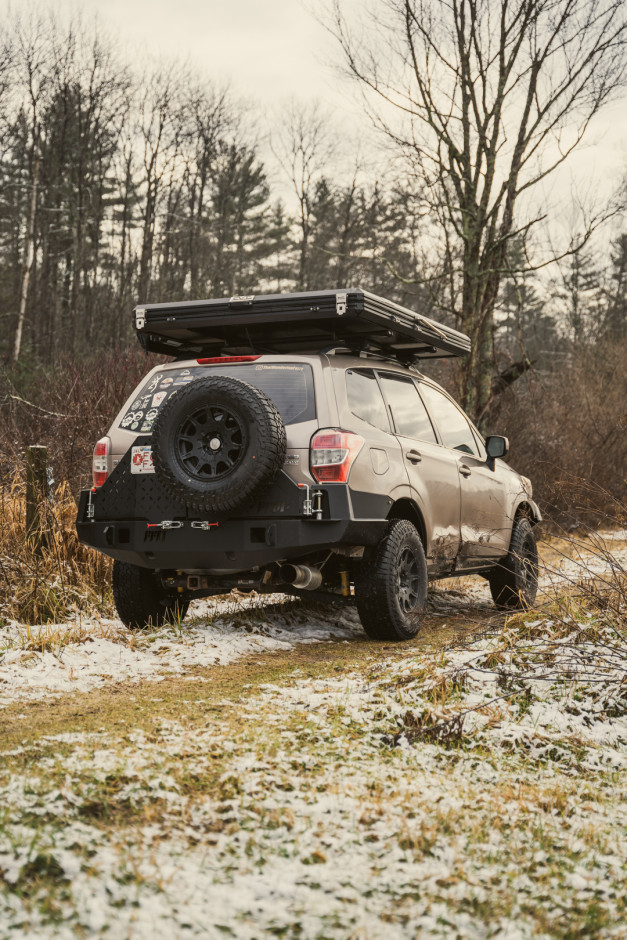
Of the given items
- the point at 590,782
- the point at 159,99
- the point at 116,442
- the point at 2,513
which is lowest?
the point at 590,782

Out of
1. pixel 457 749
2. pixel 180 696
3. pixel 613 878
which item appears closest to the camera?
pixel 613 878

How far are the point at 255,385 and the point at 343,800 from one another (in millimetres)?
3248

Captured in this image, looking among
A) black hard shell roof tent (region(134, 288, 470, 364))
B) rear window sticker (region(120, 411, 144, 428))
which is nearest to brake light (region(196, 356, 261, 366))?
black hard shell roof tent (region(134, 288, 470, 364))

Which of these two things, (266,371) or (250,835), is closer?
(250,835)

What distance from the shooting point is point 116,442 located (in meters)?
6.00

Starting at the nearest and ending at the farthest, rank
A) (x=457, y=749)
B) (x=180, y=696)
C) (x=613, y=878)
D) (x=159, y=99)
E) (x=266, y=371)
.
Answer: (x=613, y=878) < (x=457, y=749) < (x=180, y=696) < (x=266, y=371) < (x=159, y=99)

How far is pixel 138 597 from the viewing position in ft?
20.6

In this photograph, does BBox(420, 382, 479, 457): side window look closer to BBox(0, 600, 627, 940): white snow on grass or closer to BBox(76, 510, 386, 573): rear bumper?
BBox(76, 510, 386, 573): rear bumper

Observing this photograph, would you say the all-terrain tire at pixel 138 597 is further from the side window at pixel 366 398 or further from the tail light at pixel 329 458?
the side window at pixel 366 398

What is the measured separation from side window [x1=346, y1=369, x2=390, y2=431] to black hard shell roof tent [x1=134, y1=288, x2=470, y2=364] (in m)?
0.20

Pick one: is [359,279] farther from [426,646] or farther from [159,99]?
[426,646]

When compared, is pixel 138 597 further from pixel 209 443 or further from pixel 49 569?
pixel 209 443

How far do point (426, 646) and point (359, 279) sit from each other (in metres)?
24.1

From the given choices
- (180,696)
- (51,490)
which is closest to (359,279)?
(51,490)
